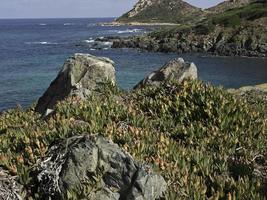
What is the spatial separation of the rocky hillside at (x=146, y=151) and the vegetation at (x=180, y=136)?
17 mm

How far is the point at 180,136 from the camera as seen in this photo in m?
9.72

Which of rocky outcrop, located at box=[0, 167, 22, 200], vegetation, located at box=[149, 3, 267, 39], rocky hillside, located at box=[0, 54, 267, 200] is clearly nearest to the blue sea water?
vegetation, located at box=[149, 3, 267, 39]

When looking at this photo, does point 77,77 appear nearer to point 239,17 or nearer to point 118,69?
point 118,69

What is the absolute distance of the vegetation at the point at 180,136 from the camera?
712 centimetres

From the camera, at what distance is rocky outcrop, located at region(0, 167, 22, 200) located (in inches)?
269

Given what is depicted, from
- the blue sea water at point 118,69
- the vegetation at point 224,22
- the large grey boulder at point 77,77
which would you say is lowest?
the blue sea water at point 118,69

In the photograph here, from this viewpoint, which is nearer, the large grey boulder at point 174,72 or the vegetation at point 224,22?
the large grey boulder at point 174,72

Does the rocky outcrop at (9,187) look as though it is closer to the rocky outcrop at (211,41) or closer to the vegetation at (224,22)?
the rocky outcrop at (211,41)

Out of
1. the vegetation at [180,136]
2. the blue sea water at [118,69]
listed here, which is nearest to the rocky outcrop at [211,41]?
the blue sea water at [118,69]

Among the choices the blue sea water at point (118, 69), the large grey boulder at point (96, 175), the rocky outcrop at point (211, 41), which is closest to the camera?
the large grey boulder at point (96, 175)

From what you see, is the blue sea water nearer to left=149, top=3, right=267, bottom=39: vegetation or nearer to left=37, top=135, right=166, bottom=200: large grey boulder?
left=149, top=3, right=267, bottom=39: vegetation

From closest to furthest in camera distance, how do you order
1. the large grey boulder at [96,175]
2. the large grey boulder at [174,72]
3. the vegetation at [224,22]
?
the large grey boulder at [96,175], the large grey boulder at [174,72], the vegetation at [224,22]

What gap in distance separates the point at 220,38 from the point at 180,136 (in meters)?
79.8

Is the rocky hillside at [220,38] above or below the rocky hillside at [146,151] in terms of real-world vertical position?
below
